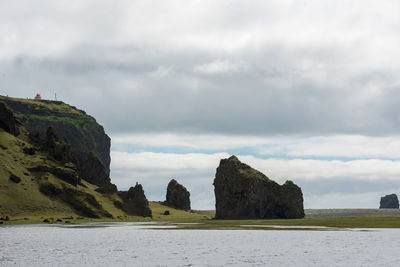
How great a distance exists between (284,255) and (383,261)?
13184 mm

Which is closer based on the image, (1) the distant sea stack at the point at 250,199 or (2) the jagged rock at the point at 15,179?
(1) the distant sea stack at the point at 250,199

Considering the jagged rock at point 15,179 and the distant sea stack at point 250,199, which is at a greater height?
the jagged rock at point 15,179

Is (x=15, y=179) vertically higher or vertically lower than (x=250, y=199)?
higher

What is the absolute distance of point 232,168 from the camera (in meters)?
200

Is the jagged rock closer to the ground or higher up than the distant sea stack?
higher up

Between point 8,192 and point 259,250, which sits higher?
point 8,192

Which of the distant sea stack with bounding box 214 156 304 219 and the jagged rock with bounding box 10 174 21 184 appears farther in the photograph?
the jagged rock with bounding box 10 174 21 184

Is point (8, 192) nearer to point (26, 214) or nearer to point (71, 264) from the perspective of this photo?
Result: point (26, 214)

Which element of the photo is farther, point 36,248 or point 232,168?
point 232,168

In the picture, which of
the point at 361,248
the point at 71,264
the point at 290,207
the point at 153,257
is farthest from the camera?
the point at 290,207

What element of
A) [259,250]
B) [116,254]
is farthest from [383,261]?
[116,254]

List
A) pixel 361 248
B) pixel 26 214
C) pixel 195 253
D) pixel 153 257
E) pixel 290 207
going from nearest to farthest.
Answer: pixel 153 257 < pixel 195 253 < pixel 361 248 < pixel 26 214 < pixel 290 207

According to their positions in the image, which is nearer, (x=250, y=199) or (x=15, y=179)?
(x=250, y=199)

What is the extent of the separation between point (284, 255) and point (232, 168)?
449 feet
